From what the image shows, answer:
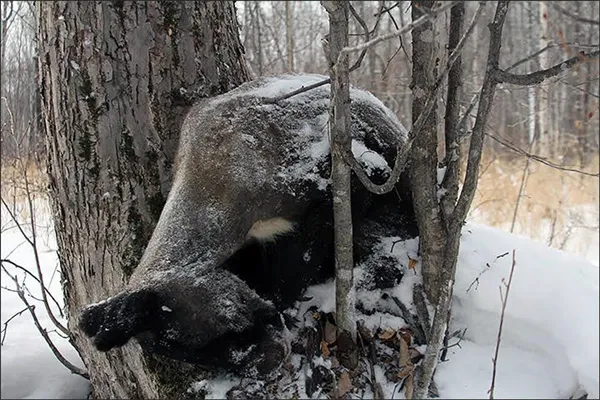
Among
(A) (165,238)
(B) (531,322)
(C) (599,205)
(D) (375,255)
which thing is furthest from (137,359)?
(C) (599,205)

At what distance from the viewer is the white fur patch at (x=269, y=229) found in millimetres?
1944

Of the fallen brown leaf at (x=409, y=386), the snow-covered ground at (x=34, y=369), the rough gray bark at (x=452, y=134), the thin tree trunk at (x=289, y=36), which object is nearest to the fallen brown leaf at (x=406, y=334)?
the fallen brown leaf at (x=409, y=386)

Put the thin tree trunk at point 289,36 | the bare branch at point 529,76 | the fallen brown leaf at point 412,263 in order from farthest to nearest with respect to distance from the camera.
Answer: the thin tree trunk at point 289,36
the fallen brown leaf at point 412,263
the bare branch at point 529,76

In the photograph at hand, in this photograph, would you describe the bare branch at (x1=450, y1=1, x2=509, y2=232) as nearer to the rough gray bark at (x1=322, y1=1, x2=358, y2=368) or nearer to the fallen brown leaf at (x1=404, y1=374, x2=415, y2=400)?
the rough gray bark at (x1=322, y1=1, x2=358, y2=368)

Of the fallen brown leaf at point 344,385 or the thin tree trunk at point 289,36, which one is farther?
the thin tree trunk at point 289,36

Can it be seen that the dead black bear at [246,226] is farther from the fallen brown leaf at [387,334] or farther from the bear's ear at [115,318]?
the fallen brown leaf at [387,334]

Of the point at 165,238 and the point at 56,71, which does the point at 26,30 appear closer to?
the point at 56,71

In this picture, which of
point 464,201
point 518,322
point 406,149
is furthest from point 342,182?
point 518,322

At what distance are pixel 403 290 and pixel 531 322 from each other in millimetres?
491

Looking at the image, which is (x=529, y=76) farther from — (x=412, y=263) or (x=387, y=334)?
(x=387, y=334)

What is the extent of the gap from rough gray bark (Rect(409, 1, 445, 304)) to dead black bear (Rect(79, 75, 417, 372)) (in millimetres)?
146

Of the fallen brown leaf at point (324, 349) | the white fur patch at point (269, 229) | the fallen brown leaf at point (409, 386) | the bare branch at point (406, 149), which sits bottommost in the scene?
the fallen brown leaf at point (409, 386)

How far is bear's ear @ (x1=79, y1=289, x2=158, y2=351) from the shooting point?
163cm

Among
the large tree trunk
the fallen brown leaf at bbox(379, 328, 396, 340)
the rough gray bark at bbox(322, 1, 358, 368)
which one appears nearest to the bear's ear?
the large tree trunk
